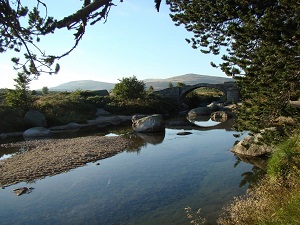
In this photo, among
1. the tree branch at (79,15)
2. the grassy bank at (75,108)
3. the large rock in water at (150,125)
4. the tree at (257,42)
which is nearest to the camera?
the tree branch at (79,15)

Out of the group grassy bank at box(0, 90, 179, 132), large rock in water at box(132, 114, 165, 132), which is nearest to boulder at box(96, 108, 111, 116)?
grassy bank at box(0, 90, 179, 132)

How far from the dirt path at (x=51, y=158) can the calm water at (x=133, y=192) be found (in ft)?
2.55

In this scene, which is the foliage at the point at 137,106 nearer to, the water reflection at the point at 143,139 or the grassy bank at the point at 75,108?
the grassy bank at the point at 75,108

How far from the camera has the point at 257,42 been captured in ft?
30.1

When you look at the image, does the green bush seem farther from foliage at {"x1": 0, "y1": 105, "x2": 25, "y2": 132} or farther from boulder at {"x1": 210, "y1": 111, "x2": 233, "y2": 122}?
boulder at {"x1": 210, "y1": 111, "x2": 233, "y2": 122}

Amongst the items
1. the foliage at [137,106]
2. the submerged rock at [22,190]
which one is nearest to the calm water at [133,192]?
the submerged rock at [22,190]

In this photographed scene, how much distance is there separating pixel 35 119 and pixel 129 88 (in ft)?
68.8

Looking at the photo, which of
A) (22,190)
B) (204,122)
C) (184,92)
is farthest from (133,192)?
(184,92)

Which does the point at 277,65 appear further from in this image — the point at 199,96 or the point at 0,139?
the point at 199,96

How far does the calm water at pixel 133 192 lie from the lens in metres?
9.32

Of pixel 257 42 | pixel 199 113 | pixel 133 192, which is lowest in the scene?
pixel 199 113

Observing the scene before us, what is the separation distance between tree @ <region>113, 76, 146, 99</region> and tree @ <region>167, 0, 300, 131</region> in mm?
38536

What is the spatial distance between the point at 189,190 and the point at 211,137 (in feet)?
43.2

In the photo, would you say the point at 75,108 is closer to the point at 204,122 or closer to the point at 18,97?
the point at 18,97
